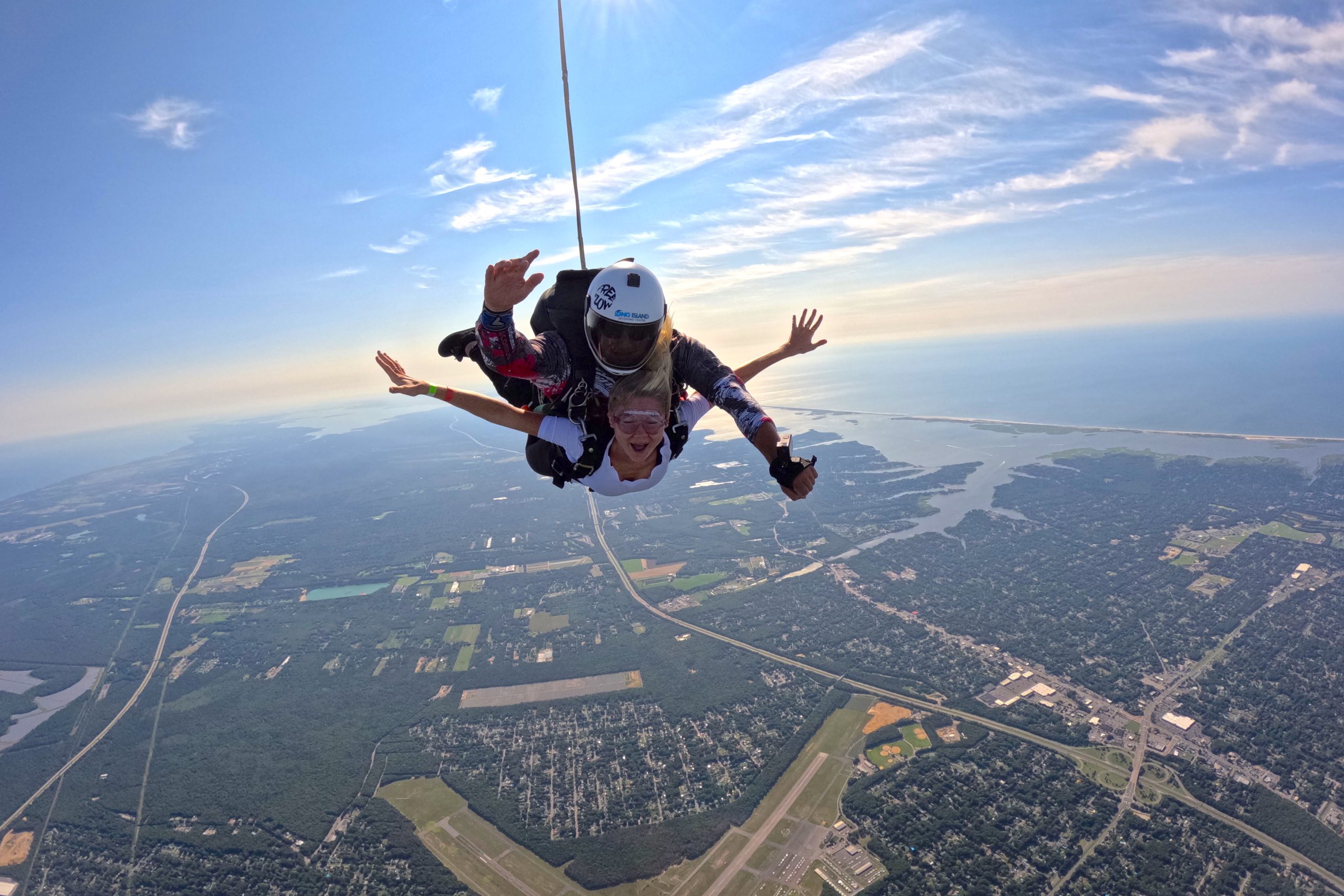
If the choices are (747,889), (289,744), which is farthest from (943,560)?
(289,744)

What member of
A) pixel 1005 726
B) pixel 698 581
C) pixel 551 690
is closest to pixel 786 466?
pixel 1005 726

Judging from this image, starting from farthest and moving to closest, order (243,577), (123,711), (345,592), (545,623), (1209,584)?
(243,577) → (345,592) → (545,623) → (1209,584) → (123,711)

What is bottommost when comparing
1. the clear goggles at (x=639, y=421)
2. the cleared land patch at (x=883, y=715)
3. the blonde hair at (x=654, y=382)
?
the cleared land patch at (x=883, y=715)

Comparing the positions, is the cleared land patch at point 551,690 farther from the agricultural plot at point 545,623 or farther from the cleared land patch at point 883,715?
the cleared land patch at point 883,715

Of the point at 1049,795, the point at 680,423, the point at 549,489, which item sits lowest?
the point at 1049,795

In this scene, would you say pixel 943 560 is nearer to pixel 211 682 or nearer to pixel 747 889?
pixel 747 889

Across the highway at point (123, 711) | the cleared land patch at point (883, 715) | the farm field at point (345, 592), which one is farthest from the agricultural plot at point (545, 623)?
the highway at point (123, 711)

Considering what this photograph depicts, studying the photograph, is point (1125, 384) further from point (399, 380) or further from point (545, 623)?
point (399, 380)
